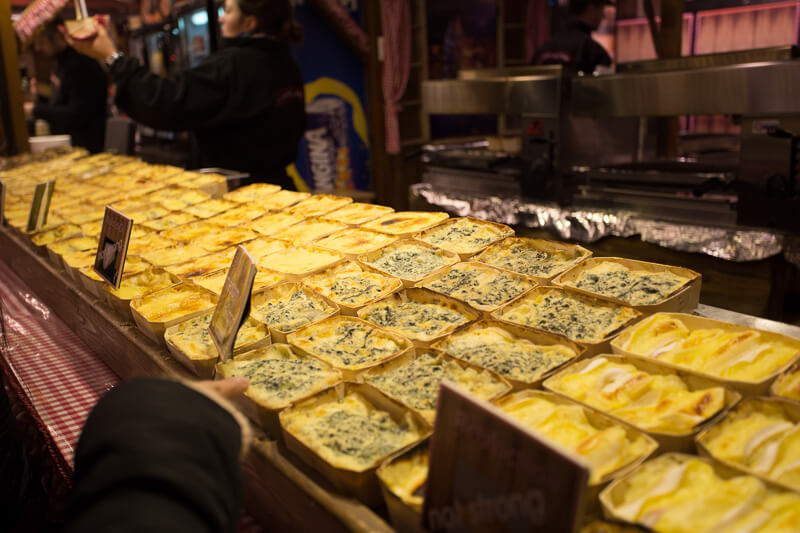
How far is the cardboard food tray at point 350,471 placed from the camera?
1086mm

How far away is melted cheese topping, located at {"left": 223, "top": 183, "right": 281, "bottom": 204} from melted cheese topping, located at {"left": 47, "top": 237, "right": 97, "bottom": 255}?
73 cm

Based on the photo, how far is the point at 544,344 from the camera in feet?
4.89

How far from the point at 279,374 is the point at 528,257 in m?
0.94

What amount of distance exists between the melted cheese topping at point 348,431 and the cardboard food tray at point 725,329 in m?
0.52

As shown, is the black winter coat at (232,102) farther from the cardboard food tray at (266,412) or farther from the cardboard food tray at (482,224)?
the cardboard food tray at (266,412)

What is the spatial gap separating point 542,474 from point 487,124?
855 cm

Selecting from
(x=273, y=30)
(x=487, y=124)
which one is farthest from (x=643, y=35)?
(x=273, y=30)

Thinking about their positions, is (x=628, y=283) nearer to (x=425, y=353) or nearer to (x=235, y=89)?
(x=425, y=353)

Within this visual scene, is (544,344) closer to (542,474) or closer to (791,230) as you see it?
(542,474)

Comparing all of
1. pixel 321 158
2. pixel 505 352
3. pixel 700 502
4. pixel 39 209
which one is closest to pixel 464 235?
pixel 505 352

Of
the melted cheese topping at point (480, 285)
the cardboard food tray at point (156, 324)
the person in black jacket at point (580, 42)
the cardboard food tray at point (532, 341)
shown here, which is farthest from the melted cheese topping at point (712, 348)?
the person in black jacket at point (580, 42)

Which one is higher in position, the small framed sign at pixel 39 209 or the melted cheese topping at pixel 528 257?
the small framed sign at pixel 39 209

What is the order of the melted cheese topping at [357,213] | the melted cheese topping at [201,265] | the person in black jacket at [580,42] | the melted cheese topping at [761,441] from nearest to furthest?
the melted cheese topping at [761,441] < the melted cheese topping at [201,265] < the melted cheese topping at [357,213] < the person in black jacket at [580,42]

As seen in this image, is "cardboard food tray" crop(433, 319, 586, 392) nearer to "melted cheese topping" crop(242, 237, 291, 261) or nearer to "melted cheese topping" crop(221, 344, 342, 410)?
"melted cheese topping" crop(221, 344, 342, 410)
